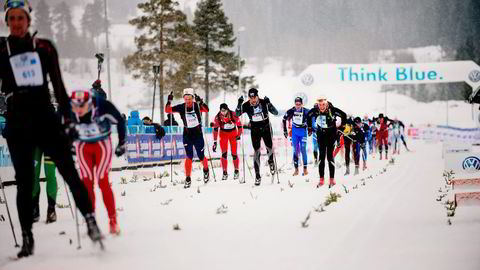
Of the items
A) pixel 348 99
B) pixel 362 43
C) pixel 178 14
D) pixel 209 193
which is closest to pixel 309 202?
pixel 209 193

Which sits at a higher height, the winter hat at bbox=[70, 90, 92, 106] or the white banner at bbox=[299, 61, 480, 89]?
the white banner at bbox=[299, 61, 480, 89]

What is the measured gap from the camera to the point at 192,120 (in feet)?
36.0

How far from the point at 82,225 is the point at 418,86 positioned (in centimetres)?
15500

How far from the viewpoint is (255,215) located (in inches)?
258

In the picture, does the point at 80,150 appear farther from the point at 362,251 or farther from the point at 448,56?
the point at 448,56

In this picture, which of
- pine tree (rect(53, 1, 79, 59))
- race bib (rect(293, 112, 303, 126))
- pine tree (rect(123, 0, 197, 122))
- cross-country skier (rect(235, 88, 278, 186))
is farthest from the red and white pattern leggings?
pine tree (rect(53, 1, 79, 59))

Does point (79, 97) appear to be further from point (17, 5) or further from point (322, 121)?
point (322, 121)

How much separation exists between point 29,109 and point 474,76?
31.2 meters

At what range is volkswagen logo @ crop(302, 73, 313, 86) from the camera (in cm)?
3012

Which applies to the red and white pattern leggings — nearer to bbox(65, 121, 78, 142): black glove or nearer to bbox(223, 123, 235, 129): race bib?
bbox(65, 121, 78, 142): black glove

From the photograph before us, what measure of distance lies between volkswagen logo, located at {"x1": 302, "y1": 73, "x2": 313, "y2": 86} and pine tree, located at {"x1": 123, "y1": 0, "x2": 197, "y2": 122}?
12.1 meters

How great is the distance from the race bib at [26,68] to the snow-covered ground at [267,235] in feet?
5.06

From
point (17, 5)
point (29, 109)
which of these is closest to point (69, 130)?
point (29, 109)

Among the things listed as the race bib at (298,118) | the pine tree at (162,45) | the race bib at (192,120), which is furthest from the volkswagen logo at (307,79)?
the race bib at (192,120)
